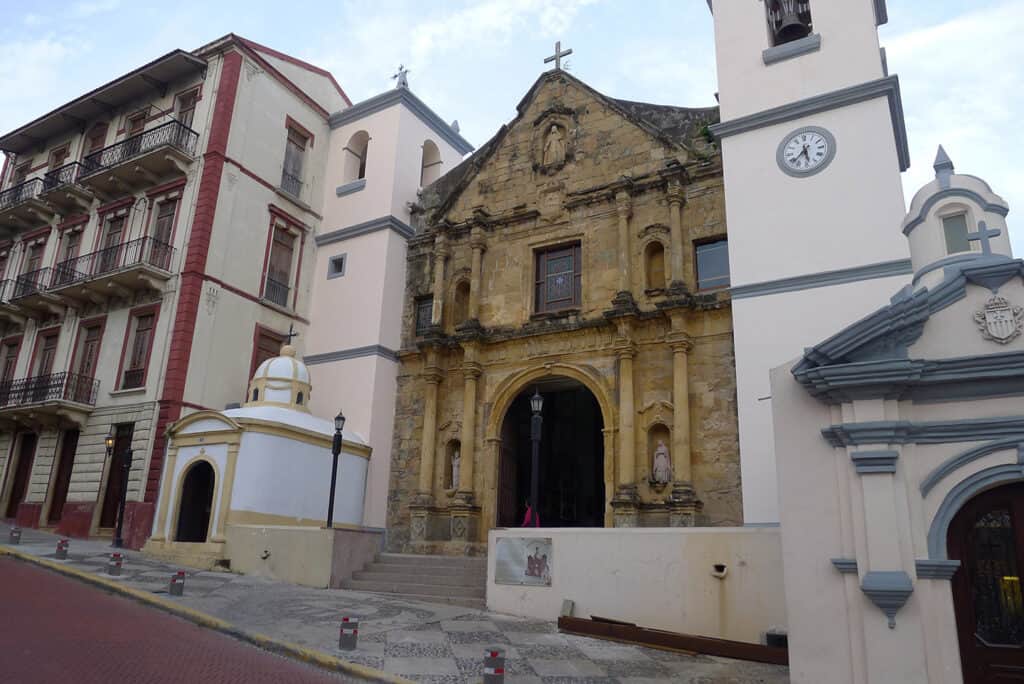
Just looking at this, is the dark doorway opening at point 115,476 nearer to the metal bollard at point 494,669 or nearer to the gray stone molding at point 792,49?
the metal bollard at point 494,669

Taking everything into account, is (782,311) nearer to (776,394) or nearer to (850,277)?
(850,277)

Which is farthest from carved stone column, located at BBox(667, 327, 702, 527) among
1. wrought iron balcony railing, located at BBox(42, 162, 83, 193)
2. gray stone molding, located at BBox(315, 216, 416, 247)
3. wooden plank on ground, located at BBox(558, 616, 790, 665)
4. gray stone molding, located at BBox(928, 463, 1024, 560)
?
wrought iron balcony railing, located at BBox(42, 162, 83, 193)

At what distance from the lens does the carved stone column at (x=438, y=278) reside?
19219 millimetres

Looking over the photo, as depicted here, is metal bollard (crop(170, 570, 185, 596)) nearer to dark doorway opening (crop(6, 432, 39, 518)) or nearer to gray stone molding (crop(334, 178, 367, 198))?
dark doorway opening (crop(6, 432, 39, 518))

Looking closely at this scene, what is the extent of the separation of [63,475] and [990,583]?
69.0 feet

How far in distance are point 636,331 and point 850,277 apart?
463cm

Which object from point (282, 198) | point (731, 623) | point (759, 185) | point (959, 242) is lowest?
point (731, 623)

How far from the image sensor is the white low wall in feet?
32.5

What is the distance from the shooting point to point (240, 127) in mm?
20156

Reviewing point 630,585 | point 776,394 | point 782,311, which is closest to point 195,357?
point 630,585

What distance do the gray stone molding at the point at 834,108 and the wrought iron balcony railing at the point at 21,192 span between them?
852 inches


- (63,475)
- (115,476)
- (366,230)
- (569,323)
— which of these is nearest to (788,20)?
(569,323)

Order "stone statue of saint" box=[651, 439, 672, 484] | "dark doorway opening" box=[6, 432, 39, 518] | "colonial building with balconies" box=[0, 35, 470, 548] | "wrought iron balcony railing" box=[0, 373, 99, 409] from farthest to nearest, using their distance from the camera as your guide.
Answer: "dark doorway opening" box=[6, 432, 39, 518] → "wrought iron balcony railing" box=[0, 373, 99, 409] → "colonial building with balconies" box=[0, 35, 470, 548] → "stone statue of saint" box=[651, 439, 672, 484]

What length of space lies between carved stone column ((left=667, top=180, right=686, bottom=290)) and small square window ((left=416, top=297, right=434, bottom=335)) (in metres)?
6.93
